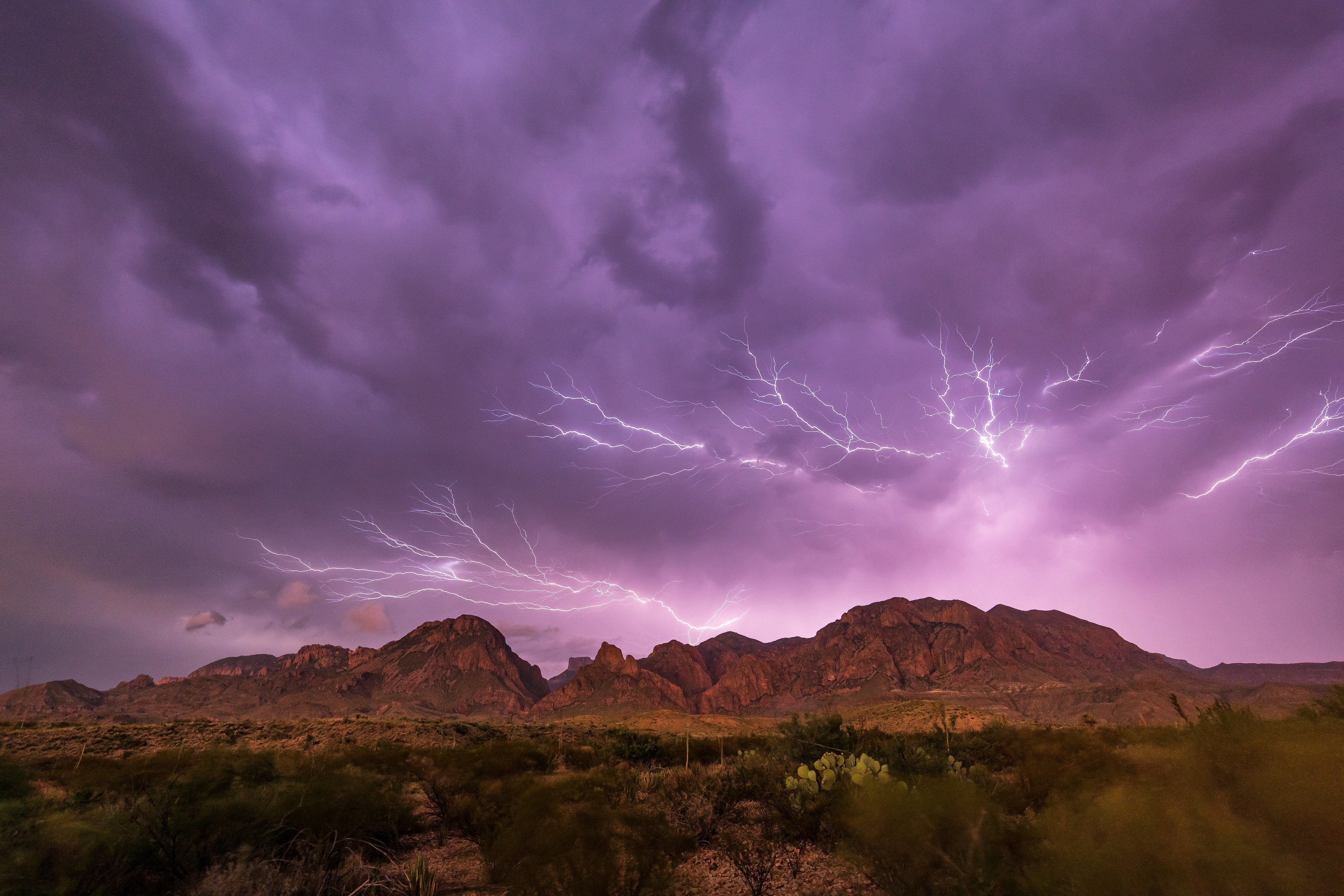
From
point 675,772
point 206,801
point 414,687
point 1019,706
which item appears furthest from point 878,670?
point 206,801

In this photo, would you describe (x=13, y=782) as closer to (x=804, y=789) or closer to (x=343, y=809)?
(x=343, y=809)

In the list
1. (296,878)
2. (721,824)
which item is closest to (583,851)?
(296,878)

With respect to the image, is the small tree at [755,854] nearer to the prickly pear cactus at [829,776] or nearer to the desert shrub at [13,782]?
the prickly pear cactus at [829,776]

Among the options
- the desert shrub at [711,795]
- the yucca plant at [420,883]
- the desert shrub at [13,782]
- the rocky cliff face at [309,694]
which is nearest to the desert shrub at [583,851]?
the yucca plant at [420,883]

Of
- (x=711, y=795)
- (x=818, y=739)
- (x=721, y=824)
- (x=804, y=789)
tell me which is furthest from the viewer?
(x=818, y=739)

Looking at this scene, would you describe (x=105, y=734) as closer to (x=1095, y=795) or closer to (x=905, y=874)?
(x=905, y=874)

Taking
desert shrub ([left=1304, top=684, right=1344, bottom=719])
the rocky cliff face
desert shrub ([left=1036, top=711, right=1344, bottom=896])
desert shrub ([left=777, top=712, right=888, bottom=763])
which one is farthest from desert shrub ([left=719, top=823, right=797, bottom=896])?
the rocky cliff face
